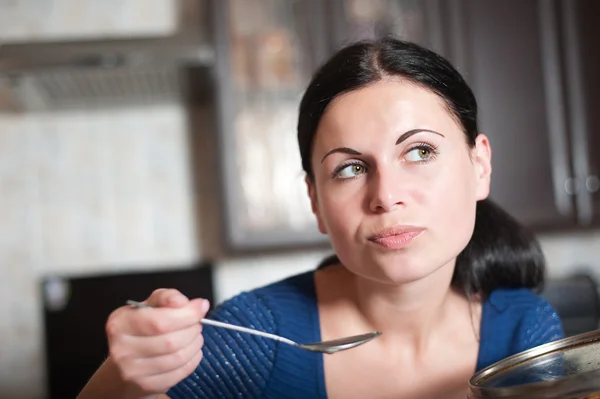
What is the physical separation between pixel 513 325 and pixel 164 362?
21.4 inches

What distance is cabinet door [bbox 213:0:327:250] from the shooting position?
186 cm

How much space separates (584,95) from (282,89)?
2.99 feet

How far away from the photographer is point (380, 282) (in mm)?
836

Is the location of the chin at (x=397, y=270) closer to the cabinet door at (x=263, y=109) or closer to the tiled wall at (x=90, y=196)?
the cabinet door at (x=263, y=109)

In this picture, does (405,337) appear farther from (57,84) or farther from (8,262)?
(8,262)

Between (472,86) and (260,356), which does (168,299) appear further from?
(472,86)

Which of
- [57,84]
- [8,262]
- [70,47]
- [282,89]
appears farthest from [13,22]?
[282,89]

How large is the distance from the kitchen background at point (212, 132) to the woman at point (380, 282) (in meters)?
0.94

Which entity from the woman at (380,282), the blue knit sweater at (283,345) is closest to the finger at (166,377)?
the woman at (380,282)

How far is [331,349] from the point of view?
26.4 inches

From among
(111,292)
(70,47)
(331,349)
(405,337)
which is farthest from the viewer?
(111,292)

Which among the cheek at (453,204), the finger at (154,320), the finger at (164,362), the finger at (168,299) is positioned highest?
the cheek at (453,204)

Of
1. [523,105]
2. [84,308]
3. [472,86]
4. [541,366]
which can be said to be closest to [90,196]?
[84,308]

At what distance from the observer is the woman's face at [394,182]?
721 millimetres
